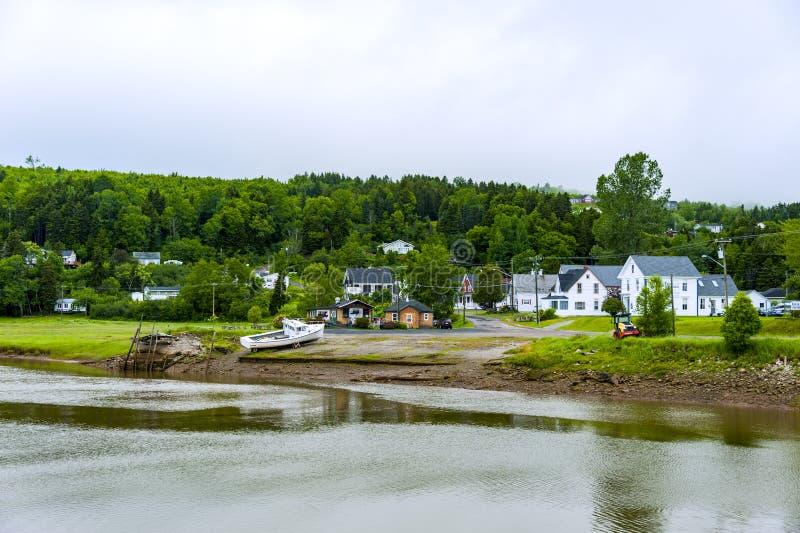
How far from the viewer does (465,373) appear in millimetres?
44656

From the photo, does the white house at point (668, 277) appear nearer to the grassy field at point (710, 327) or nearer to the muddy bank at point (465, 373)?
the grassy field at point (710, 327)

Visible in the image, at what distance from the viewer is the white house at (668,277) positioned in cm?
8525

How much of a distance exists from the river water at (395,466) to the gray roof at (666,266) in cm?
5671

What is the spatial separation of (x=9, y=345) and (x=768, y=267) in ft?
364

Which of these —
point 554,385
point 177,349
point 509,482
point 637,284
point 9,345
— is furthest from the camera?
point 637,284

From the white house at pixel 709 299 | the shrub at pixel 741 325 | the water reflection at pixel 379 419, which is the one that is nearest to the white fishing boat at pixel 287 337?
the water reflection at pixel 379 419

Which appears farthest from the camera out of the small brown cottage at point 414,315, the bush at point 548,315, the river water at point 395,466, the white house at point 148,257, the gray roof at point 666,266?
the white house at point 148,257

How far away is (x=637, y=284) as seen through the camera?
8762cm

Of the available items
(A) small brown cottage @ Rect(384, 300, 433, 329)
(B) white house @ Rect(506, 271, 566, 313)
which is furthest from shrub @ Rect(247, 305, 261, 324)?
(B) white house @ Rect(506, 271, 566, 313)

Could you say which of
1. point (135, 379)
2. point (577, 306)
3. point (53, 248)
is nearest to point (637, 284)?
point (577, 306)

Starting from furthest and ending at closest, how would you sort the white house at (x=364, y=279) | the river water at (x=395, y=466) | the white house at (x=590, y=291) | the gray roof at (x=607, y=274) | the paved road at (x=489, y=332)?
1. the white house at (x=364, y=279)
2. the gray roof at (x=607, y=274)
3. the white house at (x=590, y=291)
4. the paved road at (x=489, y=332)
5. the river water at (x=395, y=466)

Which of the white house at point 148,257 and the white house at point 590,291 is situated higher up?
the white house at point 148,257

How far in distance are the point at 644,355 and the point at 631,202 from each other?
67.9 metres

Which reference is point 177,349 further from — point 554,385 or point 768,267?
point 768,267
